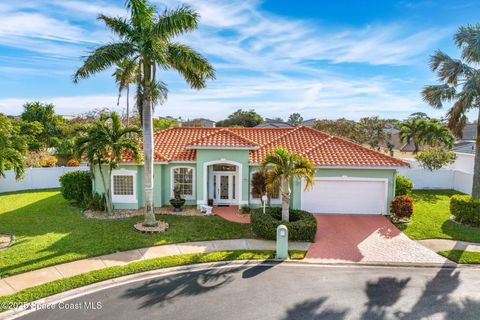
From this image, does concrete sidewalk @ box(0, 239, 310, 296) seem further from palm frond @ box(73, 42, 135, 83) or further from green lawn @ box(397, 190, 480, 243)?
palm frond @ box(73, 42, 135, 83)

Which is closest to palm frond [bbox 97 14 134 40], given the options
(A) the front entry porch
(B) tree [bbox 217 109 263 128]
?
(A) the front entry porch

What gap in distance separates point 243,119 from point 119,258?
75.3 m

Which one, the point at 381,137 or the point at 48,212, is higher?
the point at 381,137

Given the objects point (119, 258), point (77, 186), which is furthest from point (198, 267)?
point (77, 186)

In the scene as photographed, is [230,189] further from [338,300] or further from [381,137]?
[381,137]

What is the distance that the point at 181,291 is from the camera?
1076 cm

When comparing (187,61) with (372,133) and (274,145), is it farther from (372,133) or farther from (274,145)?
(372,133)

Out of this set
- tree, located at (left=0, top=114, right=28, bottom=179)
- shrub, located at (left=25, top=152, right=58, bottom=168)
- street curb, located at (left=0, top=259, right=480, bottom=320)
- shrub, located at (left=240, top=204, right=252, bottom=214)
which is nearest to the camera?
street curb, located at (left=0, top=259, right=480, bottom=320)

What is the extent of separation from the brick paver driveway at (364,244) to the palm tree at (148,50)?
377 inches

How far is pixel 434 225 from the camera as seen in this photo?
1784 centimetres

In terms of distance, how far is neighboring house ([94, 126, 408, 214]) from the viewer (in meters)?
19.5

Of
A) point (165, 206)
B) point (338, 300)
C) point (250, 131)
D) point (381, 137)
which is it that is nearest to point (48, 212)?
point (165, 206)

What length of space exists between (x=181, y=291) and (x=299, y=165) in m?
7.95

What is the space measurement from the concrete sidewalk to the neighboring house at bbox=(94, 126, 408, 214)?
219 inches
